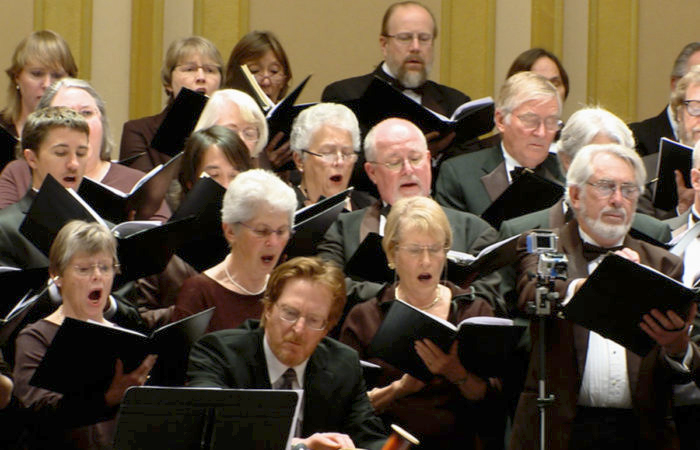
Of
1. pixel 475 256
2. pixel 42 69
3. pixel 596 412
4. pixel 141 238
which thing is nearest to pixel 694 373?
pixel 596 412

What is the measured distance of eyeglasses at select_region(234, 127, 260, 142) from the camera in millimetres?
5809

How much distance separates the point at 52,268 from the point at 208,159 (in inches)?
38.8

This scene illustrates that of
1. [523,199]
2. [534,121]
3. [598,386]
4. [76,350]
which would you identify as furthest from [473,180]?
[76,350]

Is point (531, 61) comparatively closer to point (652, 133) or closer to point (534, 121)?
point (652, 133)

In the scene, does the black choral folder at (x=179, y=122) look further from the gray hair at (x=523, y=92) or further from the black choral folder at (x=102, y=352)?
the black choral folder at (x=102, y=352)

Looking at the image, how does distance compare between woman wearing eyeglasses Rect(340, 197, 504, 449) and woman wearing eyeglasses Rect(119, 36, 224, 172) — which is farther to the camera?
woman wearing eyeglasses Rect(119, 36, 224, 172)

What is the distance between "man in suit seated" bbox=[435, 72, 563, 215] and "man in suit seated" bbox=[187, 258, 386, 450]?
1620 millimetres

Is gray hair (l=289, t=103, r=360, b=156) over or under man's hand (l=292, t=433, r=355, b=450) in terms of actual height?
over

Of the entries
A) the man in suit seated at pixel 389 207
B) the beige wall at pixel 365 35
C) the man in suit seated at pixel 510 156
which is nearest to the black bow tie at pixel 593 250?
the man in suit seated at pixel 389 207

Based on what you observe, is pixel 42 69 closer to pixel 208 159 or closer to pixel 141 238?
pixel 208 159

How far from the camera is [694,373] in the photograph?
15.7ft

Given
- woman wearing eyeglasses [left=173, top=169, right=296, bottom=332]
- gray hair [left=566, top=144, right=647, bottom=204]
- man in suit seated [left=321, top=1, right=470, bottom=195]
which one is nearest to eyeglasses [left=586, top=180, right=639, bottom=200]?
gray hair [left=566, top=144, right=647, bottom=204]

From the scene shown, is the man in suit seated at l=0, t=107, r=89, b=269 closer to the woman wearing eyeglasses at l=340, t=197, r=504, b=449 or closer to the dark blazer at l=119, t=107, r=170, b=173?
the dark blazer at l=119, t=107, r=170, b=173

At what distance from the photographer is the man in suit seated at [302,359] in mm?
4355
